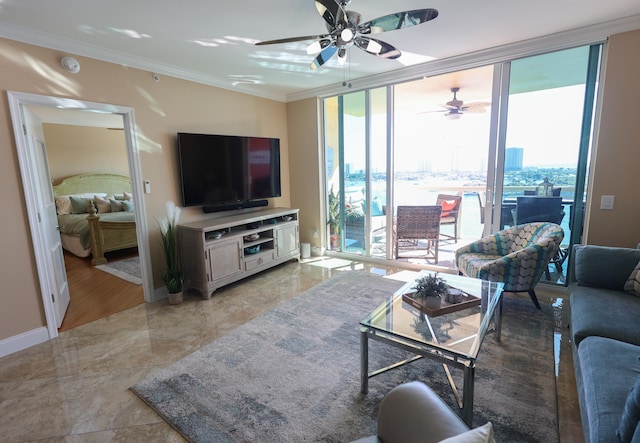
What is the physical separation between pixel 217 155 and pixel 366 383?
9.91 ft

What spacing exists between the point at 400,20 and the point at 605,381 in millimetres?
2174

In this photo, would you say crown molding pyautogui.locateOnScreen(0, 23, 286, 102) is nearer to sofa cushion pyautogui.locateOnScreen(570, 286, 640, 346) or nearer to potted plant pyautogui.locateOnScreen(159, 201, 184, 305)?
potted plant pyautogui.locateOnScreen(159, 201, 184, 305)

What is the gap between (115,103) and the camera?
3.03 meters

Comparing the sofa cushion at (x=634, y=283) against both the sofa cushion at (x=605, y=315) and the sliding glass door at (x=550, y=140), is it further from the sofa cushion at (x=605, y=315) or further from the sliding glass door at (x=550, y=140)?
the sliding glass door at (x=550, y=140)

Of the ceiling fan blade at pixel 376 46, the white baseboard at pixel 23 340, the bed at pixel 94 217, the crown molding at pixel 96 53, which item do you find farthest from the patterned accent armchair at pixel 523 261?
the bed at pixel 94 217

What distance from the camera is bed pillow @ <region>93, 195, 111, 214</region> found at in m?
5.71

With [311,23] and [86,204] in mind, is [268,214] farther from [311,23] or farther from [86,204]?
[86,204]

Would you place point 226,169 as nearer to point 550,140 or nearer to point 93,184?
point 550,140

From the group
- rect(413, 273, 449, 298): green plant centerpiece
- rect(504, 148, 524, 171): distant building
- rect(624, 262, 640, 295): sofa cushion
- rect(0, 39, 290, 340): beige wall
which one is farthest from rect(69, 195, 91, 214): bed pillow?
rect(624, 262, 640, 295): sofa cushion

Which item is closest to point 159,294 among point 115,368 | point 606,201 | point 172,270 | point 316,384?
point 172,270

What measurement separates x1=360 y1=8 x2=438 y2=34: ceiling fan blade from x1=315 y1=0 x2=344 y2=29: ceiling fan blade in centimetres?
18

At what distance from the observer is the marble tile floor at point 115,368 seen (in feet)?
5.63

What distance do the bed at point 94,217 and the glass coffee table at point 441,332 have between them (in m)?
4.46

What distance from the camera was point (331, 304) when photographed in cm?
317
